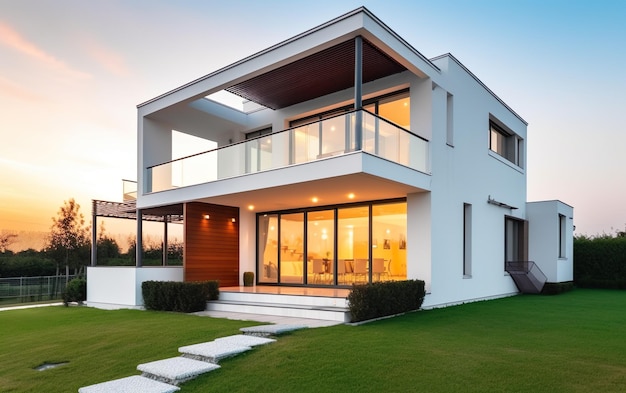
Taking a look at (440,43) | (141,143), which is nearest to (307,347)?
(141,143)

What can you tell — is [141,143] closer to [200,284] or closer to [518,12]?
[200,284]

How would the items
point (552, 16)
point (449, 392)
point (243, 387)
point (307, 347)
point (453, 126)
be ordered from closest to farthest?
point (449, 392) < point (243, 387) < point (307, 347) < point (453, 126) < point (552, 16)

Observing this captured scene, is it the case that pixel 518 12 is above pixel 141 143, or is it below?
above

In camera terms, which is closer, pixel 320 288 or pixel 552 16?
pixel 320 288

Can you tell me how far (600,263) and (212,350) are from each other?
20780 mm

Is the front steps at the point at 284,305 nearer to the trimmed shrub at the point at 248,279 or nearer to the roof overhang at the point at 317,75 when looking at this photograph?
the trimmed shrub at the point at 248,279

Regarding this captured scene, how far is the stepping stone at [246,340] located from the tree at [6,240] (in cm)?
3216

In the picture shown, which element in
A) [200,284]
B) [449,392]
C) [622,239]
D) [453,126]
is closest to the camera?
[449,392]

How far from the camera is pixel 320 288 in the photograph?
542 inches

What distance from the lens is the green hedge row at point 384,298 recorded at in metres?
9.26

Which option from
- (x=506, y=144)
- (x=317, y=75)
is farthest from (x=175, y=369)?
(x=506, y=144)

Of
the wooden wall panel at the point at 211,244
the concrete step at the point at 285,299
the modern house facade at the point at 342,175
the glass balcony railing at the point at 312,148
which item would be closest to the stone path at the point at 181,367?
the concrete step at the point at 285,299

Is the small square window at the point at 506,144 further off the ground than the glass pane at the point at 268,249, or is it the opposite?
the small square window at the point at 506,144

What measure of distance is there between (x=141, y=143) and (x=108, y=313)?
5735 millimetres
